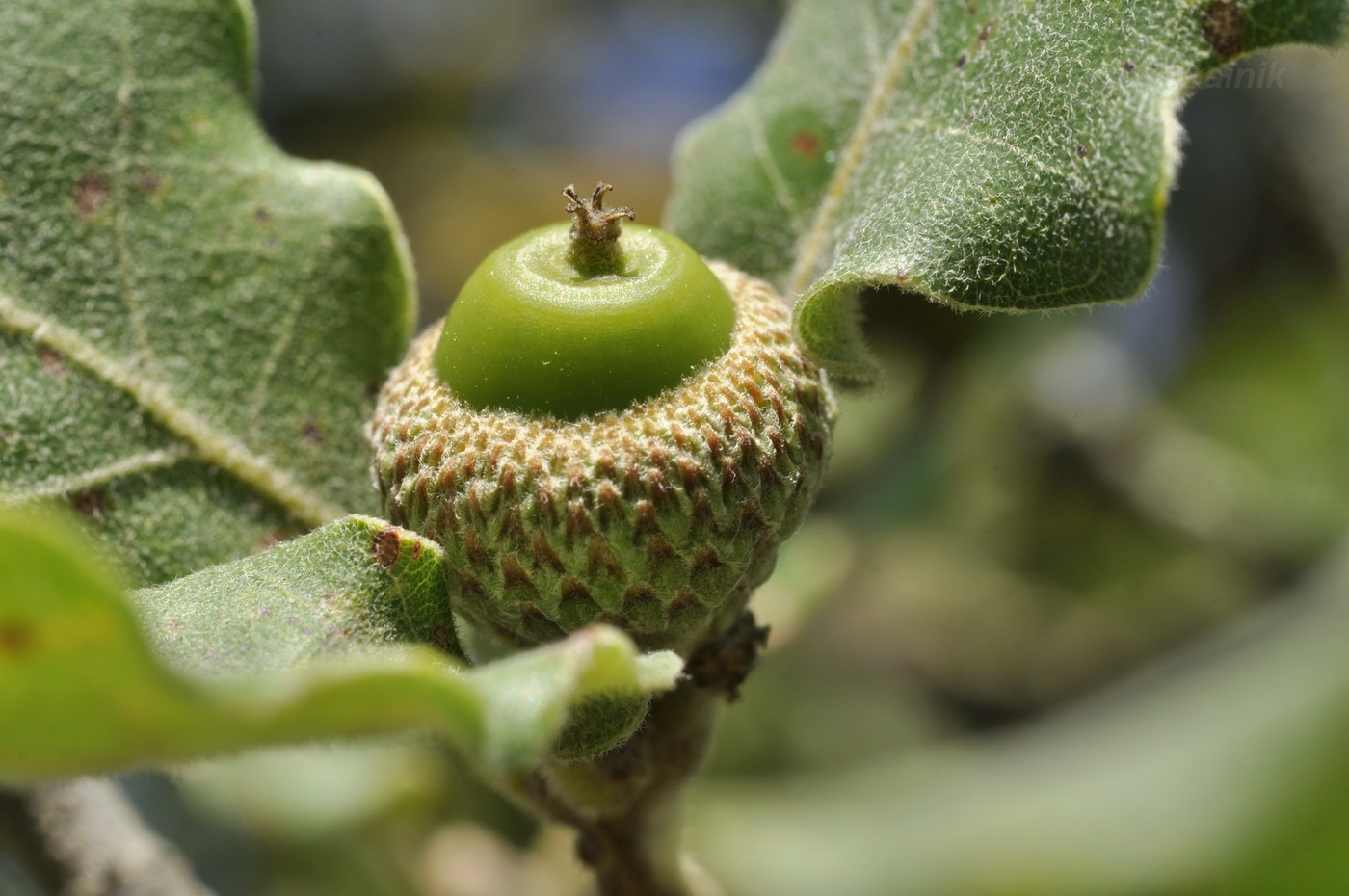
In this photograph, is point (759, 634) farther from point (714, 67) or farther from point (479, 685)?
point (714, 67)

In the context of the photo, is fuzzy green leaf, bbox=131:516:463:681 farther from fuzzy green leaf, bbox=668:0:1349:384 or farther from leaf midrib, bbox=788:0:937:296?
leaf midrib, bbox=788:0:937:296

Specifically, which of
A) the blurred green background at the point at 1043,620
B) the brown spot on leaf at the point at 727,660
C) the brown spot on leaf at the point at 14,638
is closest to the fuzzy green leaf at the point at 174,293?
the brown spot on leaf at the point at 727,660

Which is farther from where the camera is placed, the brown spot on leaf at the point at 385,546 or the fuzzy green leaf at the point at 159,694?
the brown spot on leaf at the point at 385,546

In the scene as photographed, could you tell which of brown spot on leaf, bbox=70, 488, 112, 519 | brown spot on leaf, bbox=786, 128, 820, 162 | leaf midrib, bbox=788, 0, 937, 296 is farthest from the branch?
brown spot on leaf, bbox=786, 128, 820, 162

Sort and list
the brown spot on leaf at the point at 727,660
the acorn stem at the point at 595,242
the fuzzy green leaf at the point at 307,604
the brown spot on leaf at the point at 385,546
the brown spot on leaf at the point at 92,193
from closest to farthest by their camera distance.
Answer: the fuzzy green leaf at the point at 307,604, the brown spot on leaf at the point at 385,546, the acorn stem at the point at 595,242, the brown spot on leaf at the point at 727,660, the brown spot on leaf at the point at 92,193

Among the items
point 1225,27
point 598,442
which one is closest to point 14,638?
point 598,442

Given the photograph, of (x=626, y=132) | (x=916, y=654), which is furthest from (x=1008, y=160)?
(x=626, y=132)

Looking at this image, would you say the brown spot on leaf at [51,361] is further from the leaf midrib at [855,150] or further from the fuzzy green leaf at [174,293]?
the leaf midrib at [855,150]

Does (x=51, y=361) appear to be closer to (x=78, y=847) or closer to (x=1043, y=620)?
(x=78, y=847)
